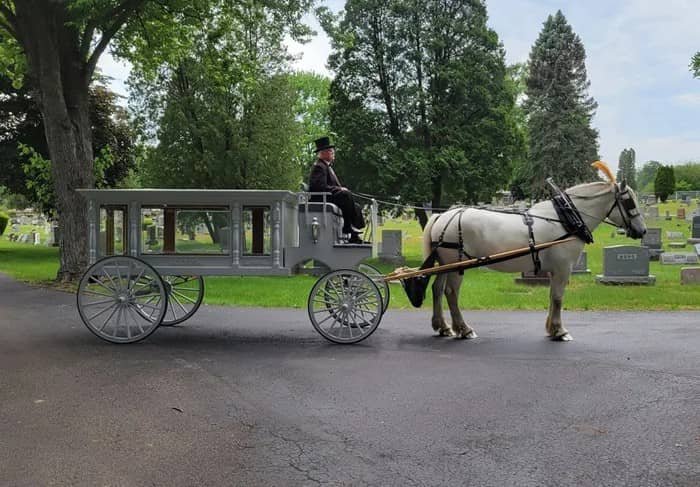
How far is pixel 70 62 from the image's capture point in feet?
49.6

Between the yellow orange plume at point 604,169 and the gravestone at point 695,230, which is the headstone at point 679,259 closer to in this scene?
the gravestone at point 695,230

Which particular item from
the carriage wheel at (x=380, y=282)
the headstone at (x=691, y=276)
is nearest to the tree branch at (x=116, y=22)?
the carriage wheel at (x=380, y=282)

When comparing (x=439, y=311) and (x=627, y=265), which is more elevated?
(x=627, y=265)

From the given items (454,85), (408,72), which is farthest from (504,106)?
(408,72)

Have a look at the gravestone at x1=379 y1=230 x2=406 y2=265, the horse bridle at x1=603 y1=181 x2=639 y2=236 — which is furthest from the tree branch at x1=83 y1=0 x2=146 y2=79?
the gravestone at x1=379 y1=230 x2=406 y2=265

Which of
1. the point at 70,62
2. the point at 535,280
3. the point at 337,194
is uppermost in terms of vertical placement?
the point at 70,62

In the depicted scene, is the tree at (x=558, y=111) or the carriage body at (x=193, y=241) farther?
the tree at (x=558, y=111)

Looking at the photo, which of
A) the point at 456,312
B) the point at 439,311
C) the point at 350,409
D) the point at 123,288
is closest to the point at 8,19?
the point at 123,288

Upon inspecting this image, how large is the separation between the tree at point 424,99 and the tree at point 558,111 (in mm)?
21130

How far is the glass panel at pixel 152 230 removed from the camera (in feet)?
25.8

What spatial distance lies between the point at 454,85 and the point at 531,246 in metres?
17.1

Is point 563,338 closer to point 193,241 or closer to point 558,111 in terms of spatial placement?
point 193,241

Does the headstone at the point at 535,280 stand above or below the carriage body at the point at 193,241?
below

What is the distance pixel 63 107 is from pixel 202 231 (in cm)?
858
